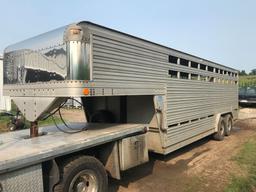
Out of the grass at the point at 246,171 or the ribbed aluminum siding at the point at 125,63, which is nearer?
the ribbed aluminum siding at the point at 125,63

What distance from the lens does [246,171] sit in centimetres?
623

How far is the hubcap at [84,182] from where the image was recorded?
3.90 meters

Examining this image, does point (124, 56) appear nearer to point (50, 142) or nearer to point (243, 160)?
point (50, 142)

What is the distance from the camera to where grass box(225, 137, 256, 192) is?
5.24 metres

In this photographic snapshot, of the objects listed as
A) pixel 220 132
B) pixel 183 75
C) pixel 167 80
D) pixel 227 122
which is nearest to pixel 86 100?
pixel 167 80

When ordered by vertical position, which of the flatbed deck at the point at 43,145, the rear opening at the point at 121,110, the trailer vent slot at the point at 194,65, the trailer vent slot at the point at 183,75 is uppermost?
the trailer vent slot at the point at 194,65

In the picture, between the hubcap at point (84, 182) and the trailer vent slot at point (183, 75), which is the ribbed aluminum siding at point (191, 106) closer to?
the trailer vent slot at point (183, 75)

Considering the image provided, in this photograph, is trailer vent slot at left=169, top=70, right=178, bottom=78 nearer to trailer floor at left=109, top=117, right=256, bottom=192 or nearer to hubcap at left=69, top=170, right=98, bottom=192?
trailer floor at left=109, top=117, right=256, bottom=192

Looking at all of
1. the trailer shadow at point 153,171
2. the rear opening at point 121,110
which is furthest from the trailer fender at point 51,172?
the rear opening at point 121,110

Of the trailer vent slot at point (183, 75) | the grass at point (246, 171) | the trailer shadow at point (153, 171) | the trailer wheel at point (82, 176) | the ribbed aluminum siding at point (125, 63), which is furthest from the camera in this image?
the trailer vent slot at point (183, 75)

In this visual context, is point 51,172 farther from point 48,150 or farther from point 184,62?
point 184,62

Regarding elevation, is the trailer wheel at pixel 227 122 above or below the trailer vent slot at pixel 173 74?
below

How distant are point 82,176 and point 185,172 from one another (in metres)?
2.96

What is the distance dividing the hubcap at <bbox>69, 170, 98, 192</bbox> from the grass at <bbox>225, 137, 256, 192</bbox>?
2621 mm
